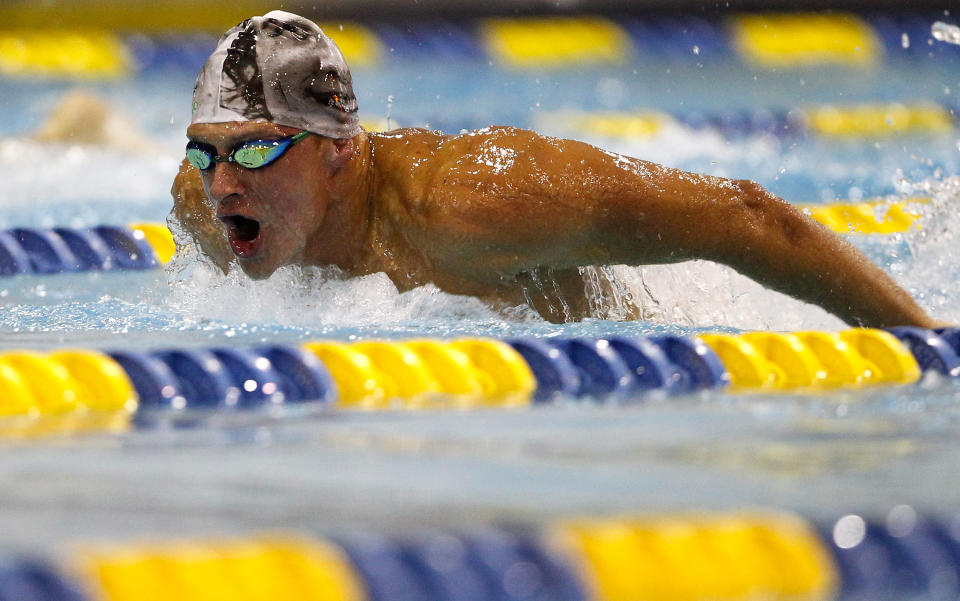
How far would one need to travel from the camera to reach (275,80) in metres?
2.99

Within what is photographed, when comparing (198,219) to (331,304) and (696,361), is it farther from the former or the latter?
(696,361)

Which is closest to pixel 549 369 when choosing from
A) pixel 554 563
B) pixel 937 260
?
pixel 554 563

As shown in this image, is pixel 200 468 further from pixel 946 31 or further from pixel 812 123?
pixel 946 31

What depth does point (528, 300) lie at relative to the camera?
10.1 ft

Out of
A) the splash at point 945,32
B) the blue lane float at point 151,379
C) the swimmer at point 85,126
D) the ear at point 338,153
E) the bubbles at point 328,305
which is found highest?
the splash at point 945,32

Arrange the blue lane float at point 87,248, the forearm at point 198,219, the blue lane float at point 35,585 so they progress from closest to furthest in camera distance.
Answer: the blue lane float at point 35,585
the forearm at point 198,219
the blue lane float at point 87,248

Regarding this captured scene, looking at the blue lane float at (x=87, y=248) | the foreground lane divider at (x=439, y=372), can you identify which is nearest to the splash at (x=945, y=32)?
the blue lane float at (x=87, y=248)

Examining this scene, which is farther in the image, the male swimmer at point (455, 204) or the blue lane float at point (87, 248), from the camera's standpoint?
the blue lane float at point (87, 248)

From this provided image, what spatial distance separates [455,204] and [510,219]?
12cm

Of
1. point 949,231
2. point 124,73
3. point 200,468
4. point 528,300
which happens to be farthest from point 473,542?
point 124,73

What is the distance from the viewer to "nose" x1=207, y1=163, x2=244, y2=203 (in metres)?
2.93

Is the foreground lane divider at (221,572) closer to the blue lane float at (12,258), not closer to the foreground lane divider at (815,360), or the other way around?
the foreground lane divider at (815,360)

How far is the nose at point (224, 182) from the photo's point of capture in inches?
115

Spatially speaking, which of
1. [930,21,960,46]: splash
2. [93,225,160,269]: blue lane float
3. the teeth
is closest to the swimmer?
[93,225,160,269]: blue lane float
